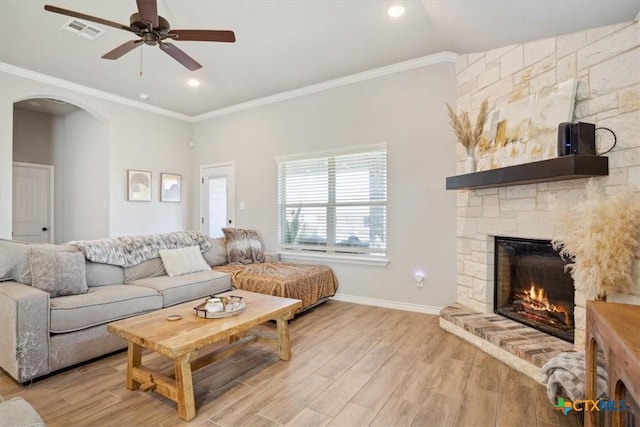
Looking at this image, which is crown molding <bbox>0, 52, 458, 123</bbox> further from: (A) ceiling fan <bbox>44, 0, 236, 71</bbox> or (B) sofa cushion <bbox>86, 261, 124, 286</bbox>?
(B) sofa cushion <bbox>86, 261, 124, 286</bbox>

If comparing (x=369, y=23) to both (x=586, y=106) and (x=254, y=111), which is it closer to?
(x=586, y=106)

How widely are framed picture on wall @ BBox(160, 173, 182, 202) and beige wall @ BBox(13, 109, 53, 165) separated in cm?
269

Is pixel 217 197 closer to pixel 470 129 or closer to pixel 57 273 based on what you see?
pixel 57 273

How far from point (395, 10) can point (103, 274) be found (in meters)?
3.69

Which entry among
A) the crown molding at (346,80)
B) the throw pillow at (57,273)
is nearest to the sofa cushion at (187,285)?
the throw pillow at (57,273)

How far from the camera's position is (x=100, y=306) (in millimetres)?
2506

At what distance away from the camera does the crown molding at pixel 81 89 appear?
403cm

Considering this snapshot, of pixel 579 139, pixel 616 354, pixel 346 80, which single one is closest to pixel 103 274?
pixel 346 80

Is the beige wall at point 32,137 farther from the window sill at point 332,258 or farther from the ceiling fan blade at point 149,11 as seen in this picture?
the ceiling fan blade at point 149,11

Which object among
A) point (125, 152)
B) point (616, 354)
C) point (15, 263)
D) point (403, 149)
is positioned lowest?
point (616, 354)

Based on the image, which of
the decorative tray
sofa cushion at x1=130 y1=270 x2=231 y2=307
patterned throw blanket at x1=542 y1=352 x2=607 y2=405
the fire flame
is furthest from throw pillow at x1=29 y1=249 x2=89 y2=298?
the fire flame

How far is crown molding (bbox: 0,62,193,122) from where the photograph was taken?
4.03 m

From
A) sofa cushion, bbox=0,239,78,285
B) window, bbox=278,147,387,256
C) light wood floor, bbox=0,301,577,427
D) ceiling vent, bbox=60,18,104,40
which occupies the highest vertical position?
ceiling vent, bbox=60,18,104,40

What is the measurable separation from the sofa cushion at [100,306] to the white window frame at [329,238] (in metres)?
2.12
